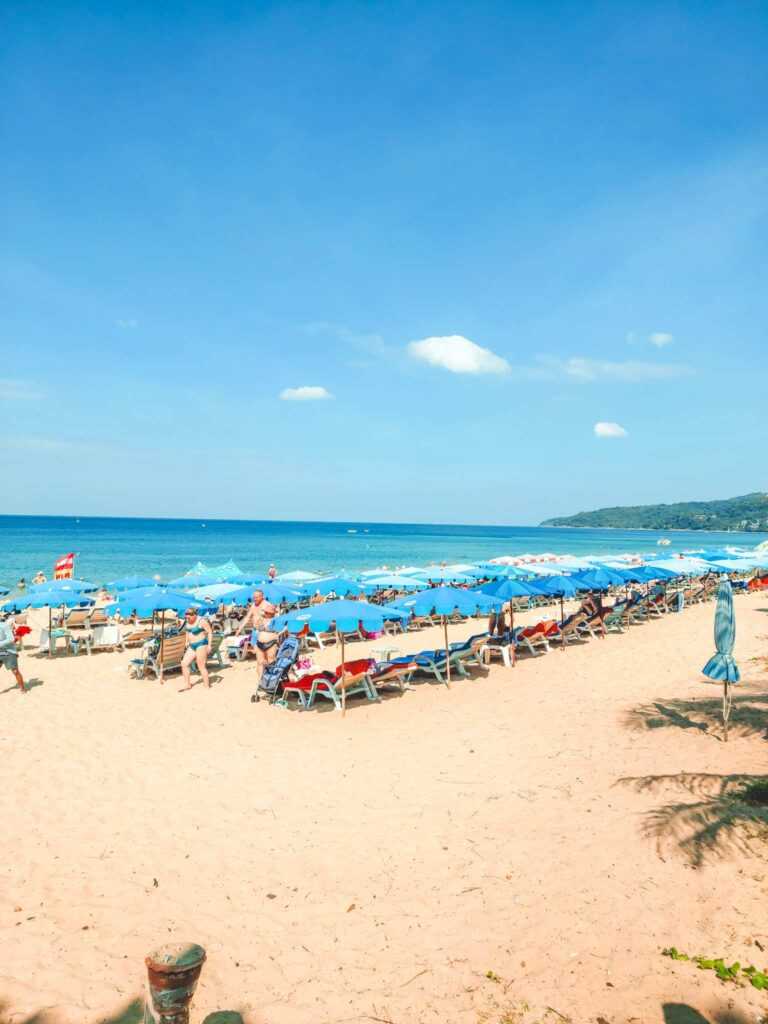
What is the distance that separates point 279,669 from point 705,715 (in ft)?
20.3

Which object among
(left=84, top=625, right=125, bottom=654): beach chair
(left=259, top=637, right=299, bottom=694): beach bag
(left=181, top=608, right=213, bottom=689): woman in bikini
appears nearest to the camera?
(left=259, top=637, right=299, bottom=694): beach bag

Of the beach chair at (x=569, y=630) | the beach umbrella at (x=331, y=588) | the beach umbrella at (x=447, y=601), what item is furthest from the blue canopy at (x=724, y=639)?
the beach chair at (x=569, y=630)

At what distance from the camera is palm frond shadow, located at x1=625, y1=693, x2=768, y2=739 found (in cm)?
736

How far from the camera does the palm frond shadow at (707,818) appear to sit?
4.70 meters

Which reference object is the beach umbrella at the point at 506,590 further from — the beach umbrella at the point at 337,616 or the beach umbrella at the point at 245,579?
the beach umbrella at the point at 245,579

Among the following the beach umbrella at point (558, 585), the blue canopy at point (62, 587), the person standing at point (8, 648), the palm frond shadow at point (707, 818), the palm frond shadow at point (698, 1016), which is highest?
the beach umbrella at point (558, 585)

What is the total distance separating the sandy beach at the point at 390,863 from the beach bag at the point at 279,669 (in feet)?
2.64

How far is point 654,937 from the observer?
3797mm

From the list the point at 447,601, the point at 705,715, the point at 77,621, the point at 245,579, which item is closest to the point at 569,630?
the point at 447,601

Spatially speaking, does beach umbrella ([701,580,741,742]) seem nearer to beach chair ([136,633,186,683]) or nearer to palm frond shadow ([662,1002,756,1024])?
palm frond shadow ([662,1002,756,1024])

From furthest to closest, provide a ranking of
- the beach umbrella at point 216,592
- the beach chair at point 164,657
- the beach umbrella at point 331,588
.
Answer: the beach umbrella at point 216,592 → the beach chair at point 164,657 → the beach umbrella at point 331,588

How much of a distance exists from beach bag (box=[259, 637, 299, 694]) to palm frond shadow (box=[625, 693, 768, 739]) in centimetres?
507

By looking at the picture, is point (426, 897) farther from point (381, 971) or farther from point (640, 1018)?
point (640, 1018)

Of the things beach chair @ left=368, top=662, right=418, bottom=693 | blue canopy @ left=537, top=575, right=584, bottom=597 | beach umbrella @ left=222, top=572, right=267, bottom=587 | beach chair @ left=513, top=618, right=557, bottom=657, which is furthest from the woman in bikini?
beach umbrella @ left=222, top=572, right=267, bottom=587
